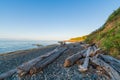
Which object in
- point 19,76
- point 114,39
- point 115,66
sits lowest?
point 19,76

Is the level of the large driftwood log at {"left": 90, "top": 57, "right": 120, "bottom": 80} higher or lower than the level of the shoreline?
higher

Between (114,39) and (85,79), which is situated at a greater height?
(114,39)

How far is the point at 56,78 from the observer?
29.1ft

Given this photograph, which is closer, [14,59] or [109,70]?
[109,70]

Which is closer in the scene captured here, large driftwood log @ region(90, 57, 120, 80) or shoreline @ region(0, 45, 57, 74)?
large driftwood log @ region(90, 57, 120, 80)

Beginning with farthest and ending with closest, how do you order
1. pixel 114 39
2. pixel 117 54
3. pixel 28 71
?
pixel 114 39 < pixel 117 54 < pixel 28 71

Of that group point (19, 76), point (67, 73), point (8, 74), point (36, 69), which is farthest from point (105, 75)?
point (8, 74)

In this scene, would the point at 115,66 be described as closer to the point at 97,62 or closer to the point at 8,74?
the point at 97,62

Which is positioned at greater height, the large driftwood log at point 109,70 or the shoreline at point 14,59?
the large driftwood log at point 109,70

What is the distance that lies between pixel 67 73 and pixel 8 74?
135 inches

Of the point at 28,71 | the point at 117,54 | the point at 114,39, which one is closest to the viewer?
the point at 28,71

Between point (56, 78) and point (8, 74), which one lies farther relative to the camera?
point (8, 74)

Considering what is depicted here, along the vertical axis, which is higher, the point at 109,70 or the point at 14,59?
the point at 109,70

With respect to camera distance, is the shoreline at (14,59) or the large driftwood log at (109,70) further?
the shoreline at (14,59)
